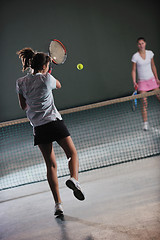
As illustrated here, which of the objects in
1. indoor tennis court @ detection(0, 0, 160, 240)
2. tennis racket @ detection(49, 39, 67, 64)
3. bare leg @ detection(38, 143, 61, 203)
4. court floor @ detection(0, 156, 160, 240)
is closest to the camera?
court floor @ detection(0, 156, 160, 240)

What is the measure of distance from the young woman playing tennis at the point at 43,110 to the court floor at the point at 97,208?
0.80ft

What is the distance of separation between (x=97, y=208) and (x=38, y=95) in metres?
1.09

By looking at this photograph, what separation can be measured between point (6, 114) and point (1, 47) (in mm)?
2249

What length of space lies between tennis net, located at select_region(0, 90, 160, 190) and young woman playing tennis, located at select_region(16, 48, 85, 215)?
3.45 feet

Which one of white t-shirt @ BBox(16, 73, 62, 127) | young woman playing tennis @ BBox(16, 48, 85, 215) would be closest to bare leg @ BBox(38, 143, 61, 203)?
young woman playing tennis @ BBox(16, 48, 85, 215)

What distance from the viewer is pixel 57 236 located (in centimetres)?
246

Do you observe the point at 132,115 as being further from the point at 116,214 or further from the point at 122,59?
the point at 116,214

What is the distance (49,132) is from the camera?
9.37 ft

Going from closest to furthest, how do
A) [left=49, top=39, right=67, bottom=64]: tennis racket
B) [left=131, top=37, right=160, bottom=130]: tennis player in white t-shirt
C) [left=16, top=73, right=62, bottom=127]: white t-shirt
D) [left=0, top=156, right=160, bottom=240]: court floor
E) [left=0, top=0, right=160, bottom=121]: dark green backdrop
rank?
[left=0, top=156, right=160, bottom=240]: court floor → [left=16, top=73, right=62, bottom=127]: white t-shirt → [left=49, top=39, right=67, bottom=64]: tennis racket → [left=131, top=37, right=160, bottom=130]: tennis player in white t-shirt → [left=0, top=0, right=160, bottom=121]: dark green backdrop

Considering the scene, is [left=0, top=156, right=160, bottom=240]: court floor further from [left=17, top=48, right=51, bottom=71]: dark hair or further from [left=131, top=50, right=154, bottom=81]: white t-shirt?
[left=131, top=50, right=154, bottom=81]: white t-shirt

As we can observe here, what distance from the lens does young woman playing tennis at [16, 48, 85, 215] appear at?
282 cm

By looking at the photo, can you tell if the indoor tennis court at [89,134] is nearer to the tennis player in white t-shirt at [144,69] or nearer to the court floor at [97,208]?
the court floor at [97,208]

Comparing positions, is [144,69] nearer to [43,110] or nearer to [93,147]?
[93,147]

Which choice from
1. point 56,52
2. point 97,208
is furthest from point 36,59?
point 97,208
